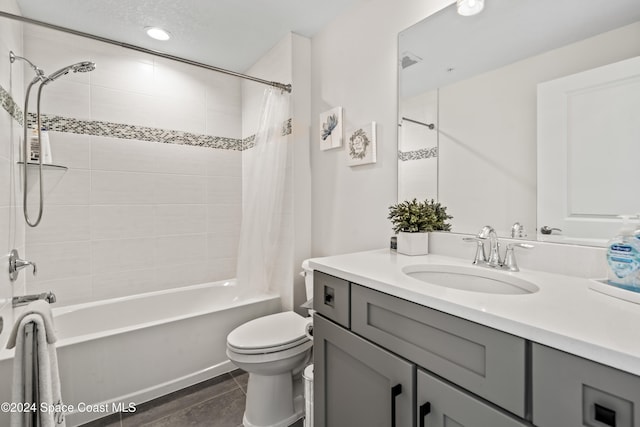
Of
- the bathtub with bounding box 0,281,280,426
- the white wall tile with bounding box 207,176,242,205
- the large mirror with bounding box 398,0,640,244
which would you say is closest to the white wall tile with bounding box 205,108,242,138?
the white wall tile with bounding box 207,176,242,205

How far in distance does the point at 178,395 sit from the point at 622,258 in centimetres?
225

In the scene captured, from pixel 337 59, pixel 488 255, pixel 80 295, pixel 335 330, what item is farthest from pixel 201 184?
pixel 488 255

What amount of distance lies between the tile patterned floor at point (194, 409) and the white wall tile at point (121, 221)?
1.24m

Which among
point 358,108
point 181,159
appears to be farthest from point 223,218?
point 358,108

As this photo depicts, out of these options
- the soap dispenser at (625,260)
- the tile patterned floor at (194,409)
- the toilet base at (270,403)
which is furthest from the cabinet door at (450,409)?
the tile patterned floor at (194,409)

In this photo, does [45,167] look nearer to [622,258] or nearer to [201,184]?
[201,184]

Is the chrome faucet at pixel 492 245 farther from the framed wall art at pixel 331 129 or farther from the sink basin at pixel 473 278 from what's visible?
the framed wall art at pixel 331 129

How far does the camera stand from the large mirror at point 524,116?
90 centimetres

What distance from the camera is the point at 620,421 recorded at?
49 cm

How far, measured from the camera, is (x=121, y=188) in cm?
231

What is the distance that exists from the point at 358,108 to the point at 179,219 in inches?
70.6

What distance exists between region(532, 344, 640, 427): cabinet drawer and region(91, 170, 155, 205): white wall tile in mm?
2649

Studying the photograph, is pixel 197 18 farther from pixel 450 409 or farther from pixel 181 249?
pixel 450 409

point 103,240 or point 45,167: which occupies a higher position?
point 45,167
